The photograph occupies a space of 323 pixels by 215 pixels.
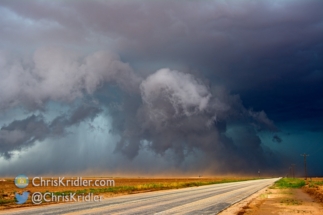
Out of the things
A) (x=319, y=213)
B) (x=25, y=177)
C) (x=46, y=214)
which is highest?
(x=25, y=177)

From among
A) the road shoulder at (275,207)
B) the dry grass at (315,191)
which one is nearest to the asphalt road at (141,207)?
the road shoulder at (275,207)

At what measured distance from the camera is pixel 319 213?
23172 mm

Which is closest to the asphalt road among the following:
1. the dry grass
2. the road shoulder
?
the road shoulder

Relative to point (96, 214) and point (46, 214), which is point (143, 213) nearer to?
point (96, 214)

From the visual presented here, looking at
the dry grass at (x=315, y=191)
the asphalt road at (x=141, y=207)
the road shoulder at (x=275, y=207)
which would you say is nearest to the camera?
the asphalt road at (x=141, y=207)

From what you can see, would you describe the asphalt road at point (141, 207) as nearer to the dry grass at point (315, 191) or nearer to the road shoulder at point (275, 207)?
the road shoulder at point (275, 207)

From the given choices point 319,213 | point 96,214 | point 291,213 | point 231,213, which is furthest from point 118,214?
point 319,213

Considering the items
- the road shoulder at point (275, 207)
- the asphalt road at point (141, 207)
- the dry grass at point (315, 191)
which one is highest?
the asphalt road at point (141, 207)

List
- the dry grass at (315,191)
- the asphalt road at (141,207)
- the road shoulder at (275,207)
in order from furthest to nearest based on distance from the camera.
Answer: the dry grass at (315,191) < the road shoulder at (275,207) < the asphalt road at (141,207)

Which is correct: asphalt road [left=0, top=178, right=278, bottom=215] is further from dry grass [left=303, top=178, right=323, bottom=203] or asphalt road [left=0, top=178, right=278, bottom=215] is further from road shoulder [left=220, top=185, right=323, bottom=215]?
dry grass [left=303, top=178, right=323, bottom=203]

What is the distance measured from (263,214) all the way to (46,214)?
580 inches

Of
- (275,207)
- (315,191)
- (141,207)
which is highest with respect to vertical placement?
(141,207)

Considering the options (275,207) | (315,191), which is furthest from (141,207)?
(315,191)

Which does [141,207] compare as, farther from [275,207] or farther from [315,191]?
[315,191]
